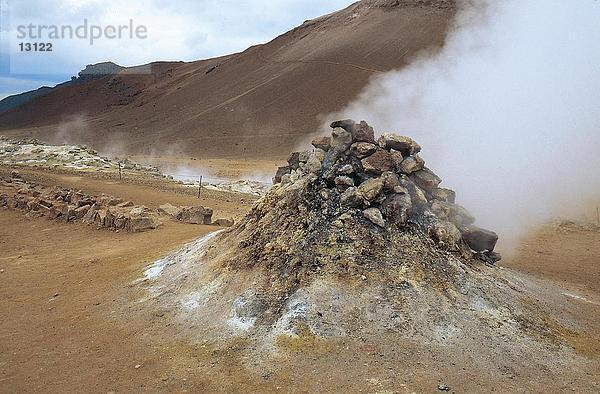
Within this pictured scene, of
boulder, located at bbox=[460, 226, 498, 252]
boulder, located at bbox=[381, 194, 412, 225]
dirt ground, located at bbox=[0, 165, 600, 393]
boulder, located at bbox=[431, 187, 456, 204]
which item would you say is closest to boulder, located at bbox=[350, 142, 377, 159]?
boulder, located at bbox=[381, 194, 412, 225]

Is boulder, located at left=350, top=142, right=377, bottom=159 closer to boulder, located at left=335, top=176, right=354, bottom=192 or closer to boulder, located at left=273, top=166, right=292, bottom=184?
boulder, located at left=335, top=176, right=354, bottom=192

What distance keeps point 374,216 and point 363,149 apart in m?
0.78

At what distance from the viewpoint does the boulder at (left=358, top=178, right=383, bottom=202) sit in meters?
5.01

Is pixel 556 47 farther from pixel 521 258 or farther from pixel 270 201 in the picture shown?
pixel 270 201

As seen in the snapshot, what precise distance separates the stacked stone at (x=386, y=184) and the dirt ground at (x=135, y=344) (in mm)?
1322

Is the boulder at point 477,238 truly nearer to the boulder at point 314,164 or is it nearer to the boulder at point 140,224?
the boulder at point 314,164

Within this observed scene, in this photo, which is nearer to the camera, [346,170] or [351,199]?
[351,199]

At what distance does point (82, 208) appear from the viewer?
9.83 m

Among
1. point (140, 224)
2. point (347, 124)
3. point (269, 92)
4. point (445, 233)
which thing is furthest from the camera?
point (269, 92)

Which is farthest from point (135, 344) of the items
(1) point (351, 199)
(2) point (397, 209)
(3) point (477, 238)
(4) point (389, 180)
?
(3) point (477, 238)

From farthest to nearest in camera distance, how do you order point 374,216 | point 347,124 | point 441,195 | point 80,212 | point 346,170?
1. point 80,212
2. point 441,195
3. point 347,124
4. point 346,170
5. point 374,216

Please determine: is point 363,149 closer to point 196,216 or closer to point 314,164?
point 314,164

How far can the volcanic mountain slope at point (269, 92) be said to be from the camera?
103 ft

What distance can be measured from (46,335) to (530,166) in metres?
8.91
